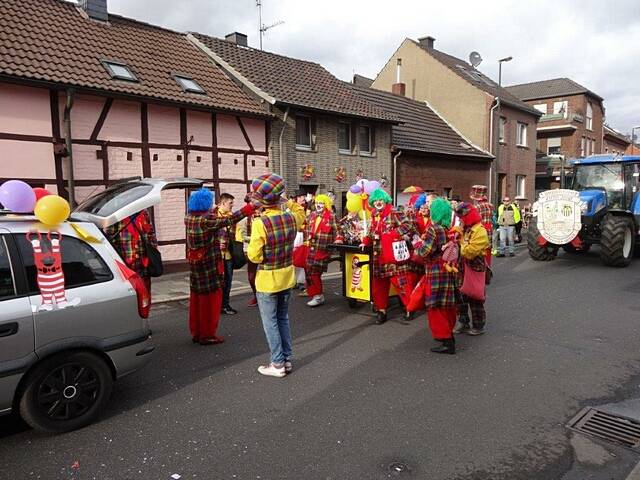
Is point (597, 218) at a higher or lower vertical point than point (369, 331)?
higher

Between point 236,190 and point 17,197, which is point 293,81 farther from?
point 17,197

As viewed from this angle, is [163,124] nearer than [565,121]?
Yes

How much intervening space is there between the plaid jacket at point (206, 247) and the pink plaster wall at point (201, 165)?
6859 mm

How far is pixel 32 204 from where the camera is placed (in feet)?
12.6

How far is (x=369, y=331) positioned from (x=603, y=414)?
2.92m

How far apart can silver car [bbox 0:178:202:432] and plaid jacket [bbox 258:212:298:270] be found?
1128 millimetres

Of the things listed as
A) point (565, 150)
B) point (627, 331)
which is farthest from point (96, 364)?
point (565, 150)

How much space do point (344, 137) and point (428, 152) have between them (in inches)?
174

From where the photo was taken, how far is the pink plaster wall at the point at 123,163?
10.7 m

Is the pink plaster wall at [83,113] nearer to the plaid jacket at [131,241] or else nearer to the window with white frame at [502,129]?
the plaid jacket at [131,241]

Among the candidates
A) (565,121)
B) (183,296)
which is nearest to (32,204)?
(183,296)

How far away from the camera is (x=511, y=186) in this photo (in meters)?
25.8

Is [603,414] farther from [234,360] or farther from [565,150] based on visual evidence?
[565,150]

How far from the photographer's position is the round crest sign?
37.8 ft
